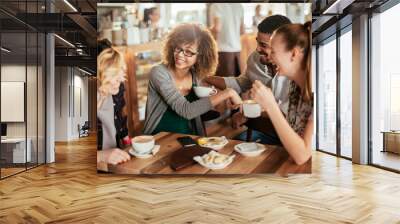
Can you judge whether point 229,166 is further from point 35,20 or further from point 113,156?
point 35,20

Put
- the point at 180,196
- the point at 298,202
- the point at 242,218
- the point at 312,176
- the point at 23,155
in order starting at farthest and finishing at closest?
1. the point at 23,155
2. the point at 312,176
3. the point at 180,196
4. the point at 298,202
5. the point at 242,218

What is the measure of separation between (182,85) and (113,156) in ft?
5.11

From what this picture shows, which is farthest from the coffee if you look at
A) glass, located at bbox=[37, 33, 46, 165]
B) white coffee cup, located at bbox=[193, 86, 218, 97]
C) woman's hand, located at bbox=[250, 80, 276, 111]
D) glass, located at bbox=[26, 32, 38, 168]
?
glass, located at bbox=[37, 33, 46, 165]

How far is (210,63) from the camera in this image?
579 cm

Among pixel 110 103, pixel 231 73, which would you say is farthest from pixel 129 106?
pixel 231 73

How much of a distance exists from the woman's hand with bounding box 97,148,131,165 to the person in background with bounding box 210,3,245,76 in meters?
1.95

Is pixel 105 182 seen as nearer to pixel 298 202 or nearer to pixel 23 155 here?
pixel 23 155

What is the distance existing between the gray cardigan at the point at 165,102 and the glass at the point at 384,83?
3341 mm

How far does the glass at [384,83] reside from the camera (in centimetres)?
647

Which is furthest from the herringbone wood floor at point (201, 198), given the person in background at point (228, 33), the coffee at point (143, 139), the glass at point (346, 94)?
the person in background at point (228, 33)

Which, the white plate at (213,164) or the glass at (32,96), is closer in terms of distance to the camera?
the white plate at (213,164)

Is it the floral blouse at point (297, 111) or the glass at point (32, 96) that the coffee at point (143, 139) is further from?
the glass at point (32, 96)

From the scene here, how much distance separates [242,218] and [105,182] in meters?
2.62

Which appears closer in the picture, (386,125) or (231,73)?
(231,73)
